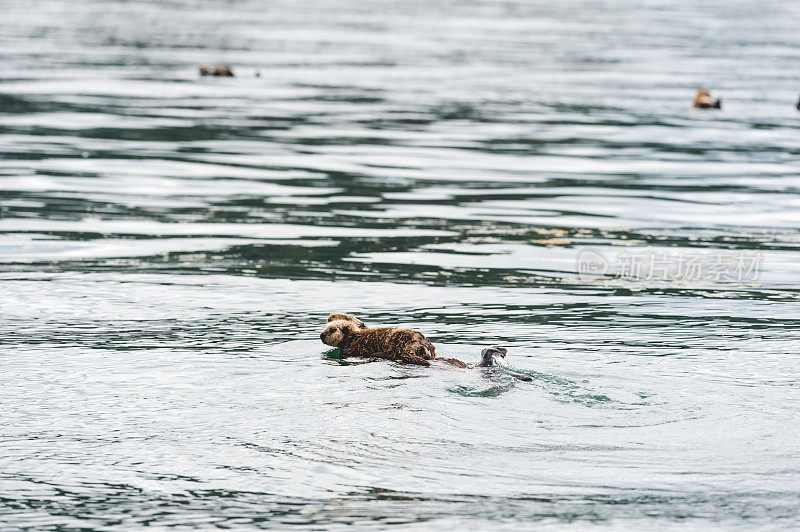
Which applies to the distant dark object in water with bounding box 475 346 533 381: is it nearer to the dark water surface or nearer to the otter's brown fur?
the dark water surface

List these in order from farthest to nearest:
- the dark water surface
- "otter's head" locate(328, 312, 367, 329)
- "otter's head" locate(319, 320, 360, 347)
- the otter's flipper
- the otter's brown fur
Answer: "otter's head" locate(328, 312, 367, 329) < "otter's head" locate(319, 320, 360, 347) < the otter's brown fur < the otter's flipper < the dark water surface

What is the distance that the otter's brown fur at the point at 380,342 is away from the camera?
858cm

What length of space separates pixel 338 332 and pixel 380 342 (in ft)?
1.16

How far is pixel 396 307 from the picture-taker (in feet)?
35.7

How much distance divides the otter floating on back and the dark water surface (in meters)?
0.14

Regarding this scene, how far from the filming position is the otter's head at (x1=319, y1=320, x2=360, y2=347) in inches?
358

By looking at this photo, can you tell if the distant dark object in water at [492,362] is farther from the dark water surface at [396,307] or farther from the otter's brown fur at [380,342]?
the otter's brown fur at [380,342]

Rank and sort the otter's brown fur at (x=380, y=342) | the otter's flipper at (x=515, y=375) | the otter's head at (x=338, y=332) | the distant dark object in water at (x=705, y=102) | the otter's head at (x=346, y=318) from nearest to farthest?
1. the otter's flipper at (x=515, y=375)
2. the otter's brown fur at (x=380, y=342)
3. the otter's head at (x=338, y=332)
4. the otter's head at (x=346, y=318)
5. the distant dark object in water at (x=705, y=102)

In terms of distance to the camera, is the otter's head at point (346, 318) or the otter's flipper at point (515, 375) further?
the otter's head at point (346, 318)

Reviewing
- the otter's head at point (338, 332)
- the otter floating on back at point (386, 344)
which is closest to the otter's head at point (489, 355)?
the otter floating on back at point (386, 344)

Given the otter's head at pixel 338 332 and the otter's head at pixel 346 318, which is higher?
the otter's head at pixel 346 318

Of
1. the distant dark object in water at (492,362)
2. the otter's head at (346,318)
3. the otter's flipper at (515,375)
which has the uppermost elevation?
the otter's head at (346,318)

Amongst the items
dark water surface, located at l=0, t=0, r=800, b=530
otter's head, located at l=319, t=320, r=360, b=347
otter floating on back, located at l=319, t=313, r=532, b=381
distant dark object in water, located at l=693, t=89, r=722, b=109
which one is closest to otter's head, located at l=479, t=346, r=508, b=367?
otter floating on back, located at l=319, t=313, r=532, b=381

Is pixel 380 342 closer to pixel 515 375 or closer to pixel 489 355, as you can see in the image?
pixel 489 355
